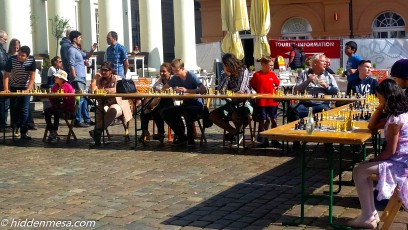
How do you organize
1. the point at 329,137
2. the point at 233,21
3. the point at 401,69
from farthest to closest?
the point at 233,21 → the point at 401,69 → the point at 329,137

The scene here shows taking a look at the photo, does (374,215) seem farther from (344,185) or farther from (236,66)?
(236,66)

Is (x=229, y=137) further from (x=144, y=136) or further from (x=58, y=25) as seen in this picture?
(x=58, y=25)

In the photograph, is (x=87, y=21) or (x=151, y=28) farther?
(x=87, y=21)

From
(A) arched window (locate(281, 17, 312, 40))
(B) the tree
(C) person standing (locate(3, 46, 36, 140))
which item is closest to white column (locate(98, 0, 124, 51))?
(B) the tree

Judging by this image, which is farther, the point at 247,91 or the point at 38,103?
the point at 38,103

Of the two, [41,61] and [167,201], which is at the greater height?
[41,61]

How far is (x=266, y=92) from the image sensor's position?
39.1 feet

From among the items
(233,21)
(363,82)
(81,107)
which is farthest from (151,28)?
(363,82)

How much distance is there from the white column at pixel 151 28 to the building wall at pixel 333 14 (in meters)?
11.6

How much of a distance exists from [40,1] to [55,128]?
12.9 meters

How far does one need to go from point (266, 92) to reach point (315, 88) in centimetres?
78

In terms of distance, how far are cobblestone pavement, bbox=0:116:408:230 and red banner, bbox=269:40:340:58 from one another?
13896mm

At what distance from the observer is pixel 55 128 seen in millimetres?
12984

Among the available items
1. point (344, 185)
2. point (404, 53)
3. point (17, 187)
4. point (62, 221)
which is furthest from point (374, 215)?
point (404, 53)
